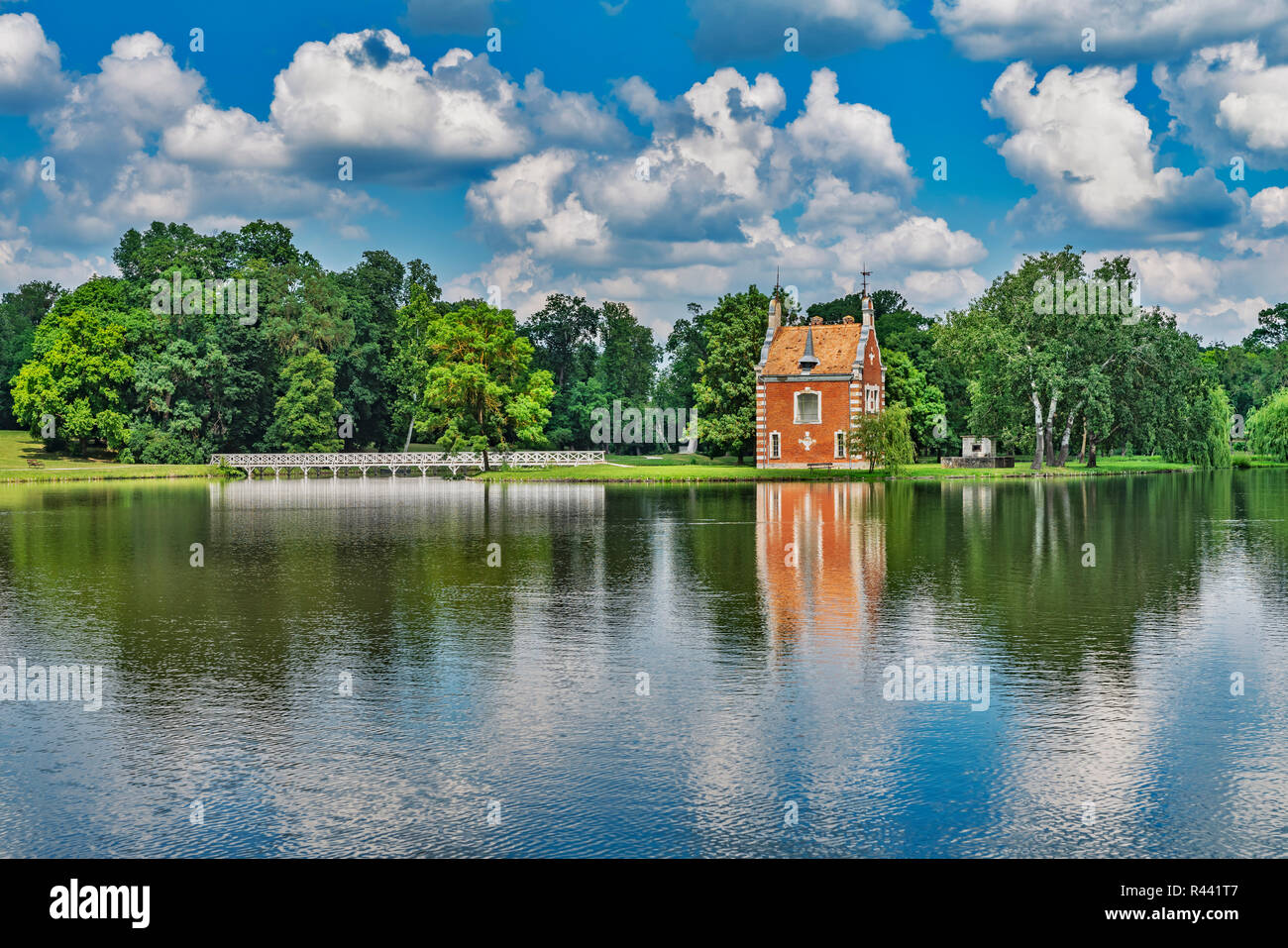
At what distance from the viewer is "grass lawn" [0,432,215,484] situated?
8694 cm

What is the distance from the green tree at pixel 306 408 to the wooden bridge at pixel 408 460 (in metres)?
2.99

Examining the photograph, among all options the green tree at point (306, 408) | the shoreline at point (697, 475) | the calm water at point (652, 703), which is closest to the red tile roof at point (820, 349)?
the shoreline at point (697, 475)

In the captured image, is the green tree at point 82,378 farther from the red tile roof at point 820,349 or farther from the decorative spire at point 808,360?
the decorative spire at point 808,360

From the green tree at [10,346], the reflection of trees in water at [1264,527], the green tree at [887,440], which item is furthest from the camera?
the green tree at [10,346]

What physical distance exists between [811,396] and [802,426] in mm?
2151

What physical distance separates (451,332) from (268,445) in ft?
78.3

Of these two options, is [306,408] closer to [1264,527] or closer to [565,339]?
[565,339]

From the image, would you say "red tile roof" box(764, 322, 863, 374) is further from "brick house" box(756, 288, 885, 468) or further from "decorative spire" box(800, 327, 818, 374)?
"decorative spire" box(800, 327, 818, 374)

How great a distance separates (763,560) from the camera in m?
27.9

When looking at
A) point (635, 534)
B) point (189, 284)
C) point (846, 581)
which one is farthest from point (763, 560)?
point (189, 284)

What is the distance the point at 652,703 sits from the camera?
532 inches

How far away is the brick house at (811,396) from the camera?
8081cm

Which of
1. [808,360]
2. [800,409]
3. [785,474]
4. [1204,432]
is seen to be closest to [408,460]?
[800,409]
